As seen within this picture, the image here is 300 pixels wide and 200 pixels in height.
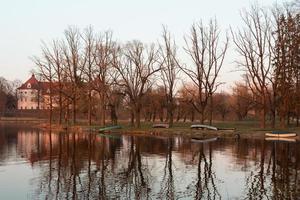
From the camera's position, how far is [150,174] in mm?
19406

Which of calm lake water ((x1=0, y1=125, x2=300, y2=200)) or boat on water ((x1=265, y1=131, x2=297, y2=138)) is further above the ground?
boat on water ((x1=265, y1=131, x2=297, y2=138))

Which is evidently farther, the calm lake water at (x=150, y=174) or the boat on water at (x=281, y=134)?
the boat on water at (x=281, y=134)

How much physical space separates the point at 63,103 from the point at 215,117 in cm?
3164

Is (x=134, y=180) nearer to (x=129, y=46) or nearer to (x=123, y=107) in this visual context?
(x=129, y=46)

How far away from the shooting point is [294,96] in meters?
47.8

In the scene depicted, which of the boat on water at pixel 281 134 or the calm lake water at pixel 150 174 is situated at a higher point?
the boat on water at pixel 281 134

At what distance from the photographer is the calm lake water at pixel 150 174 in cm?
1506

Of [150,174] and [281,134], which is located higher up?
[281,134]

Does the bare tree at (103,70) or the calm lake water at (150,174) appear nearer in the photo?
the calm lake water at (150,174)

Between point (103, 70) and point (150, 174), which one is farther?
point (103, 70)

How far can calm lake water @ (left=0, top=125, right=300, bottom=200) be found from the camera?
15062mm

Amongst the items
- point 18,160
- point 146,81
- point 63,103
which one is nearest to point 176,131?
point 146,81

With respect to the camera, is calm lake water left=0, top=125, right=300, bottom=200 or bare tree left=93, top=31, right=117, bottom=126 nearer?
calm lake water left=0, top=125, right=300, bottom=200

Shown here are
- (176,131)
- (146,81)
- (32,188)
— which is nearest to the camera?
(32,188)
